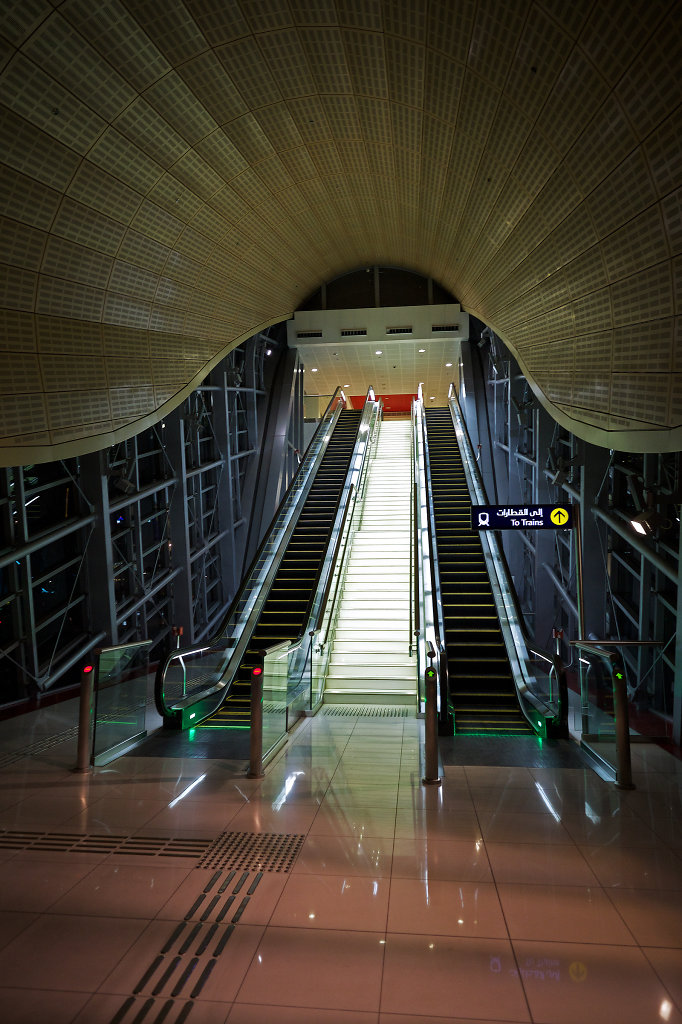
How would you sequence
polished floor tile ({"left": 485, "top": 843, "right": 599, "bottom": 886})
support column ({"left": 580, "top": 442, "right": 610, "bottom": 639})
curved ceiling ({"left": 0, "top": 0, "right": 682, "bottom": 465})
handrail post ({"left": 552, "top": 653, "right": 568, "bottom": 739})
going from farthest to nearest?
support column ({"left": 580, "top": 442, "right": 610, "bottom": 639}), handrail post ({"left": 552, "top": 653, "right": 568, "bottom": 739}), curved ceiling ({"left": 0, "top": 0, "right": 682, "bottom": 465}), polished floor tile ({"left": 485, "top": 843, "right": 599, "bottom": 886})

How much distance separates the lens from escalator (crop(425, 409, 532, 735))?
817 cm

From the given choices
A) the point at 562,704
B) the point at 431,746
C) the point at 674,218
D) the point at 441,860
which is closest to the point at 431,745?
the point at 431,746

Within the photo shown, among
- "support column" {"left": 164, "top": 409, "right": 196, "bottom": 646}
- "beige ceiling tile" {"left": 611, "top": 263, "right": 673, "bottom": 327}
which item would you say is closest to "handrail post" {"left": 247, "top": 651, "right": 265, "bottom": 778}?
"beige ceiling tile" {"left": 611, "top": 263, "right": 673, "bottom": 327}

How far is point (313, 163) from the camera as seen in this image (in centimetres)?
1227

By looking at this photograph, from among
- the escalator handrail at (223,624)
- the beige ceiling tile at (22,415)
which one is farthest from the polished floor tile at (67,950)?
the beige ceiling tile at (22,415)

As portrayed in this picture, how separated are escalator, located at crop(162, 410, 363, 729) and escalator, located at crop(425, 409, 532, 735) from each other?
206cm

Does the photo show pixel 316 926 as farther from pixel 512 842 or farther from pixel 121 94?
pixel 121 94

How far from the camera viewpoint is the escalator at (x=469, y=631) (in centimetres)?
817

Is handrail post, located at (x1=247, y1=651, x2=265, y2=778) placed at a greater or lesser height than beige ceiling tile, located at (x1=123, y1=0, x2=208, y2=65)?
lesser

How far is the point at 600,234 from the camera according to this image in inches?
275

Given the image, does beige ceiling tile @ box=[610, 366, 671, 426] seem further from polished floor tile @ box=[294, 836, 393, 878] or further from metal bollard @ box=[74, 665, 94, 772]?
metal bollard @ box=[74, 665, 94, 772]

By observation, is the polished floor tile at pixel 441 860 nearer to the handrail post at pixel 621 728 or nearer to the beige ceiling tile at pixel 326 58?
the handrail post at pixel 621 728

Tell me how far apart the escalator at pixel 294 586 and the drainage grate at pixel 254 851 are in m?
2.12

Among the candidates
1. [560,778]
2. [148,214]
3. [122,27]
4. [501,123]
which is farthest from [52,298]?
[560,778]
